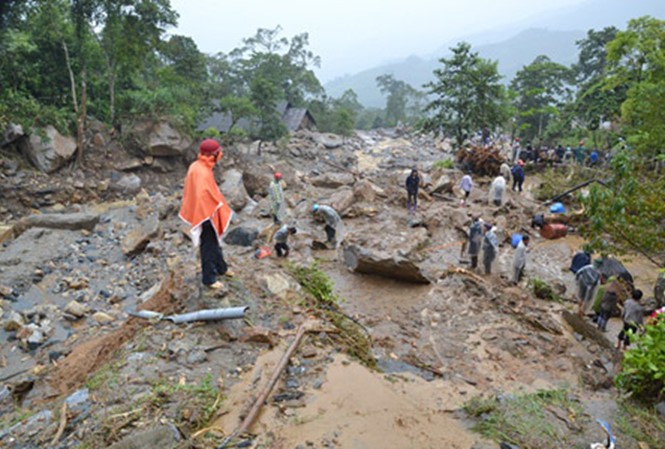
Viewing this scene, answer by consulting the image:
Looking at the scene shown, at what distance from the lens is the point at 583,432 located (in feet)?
12.1

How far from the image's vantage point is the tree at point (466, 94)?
1903 cm

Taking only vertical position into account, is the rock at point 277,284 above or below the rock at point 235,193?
below

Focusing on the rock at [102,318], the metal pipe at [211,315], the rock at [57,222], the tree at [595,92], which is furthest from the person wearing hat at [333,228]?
the tree at [595,92]

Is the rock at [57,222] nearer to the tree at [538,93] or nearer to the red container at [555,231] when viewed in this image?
the red container at [555,231]

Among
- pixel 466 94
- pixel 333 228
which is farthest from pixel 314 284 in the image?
pixel 466 94

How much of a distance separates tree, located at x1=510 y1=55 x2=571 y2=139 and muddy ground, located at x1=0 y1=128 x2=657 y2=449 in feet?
58.2

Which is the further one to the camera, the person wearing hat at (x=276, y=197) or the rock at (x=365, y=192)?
the rock at (x=365, y=192)

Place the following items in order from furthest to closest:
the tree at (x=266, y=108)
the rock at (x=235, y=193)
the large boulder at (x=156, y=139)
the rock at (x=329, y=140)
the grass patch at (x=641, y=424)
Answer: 1. the rock at (x=329, y=140)
2. the tree at (x=266, y=108)
3. the large boulder at (x=156, y=139)
4. the rock at (x=235, y=193)
5. the grass patch at (x=641, y=424)

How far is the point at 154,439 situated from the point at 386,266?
5.95 metres

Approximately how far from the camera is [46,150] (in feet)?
50.6

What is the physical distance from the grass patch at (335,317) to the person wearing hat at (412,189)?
657 centimetres

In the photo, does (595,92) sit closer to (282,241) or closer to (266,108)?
(266,108)

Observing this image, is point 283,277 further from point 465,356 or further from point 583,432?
point 583,432

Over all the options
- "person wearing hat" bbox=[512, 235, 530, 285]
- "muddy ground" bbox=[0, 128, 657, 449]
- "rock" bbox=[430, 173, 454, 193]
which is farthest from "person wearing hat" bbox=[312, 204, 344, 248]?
"rock" bbox=[430, 173, 454, 193]
